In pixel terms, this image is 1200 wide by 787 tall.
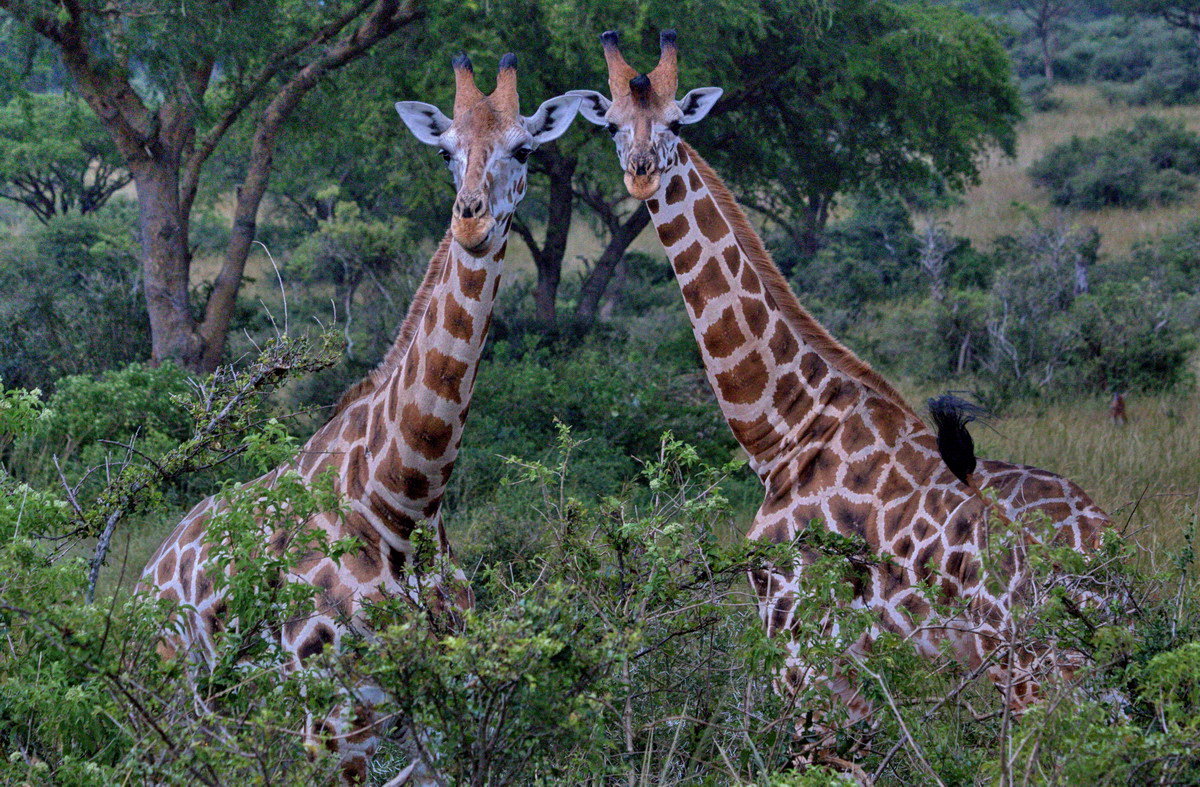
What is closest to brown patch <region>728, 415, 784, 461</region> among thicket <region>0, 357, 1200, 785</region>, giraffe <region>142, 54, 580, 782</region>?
thicket <region>0, 357, 1200, 785</region>

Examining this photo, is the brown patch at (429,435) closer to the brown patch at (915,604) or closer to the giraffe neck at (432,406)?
the giraffe neck at (432,406)

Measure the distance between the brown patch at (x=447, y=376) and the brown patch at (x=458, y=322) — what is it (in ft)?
0.27

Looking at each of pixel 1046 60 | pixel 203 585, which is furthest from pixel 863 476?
pixel 1046 60

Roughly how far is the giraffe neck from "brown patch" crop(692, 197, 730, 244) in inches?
49.9

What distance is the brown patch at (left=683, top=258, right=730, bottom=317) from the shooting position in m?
4.75

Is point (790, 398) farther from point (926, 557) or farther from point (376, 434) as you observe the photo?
point (376, 434)

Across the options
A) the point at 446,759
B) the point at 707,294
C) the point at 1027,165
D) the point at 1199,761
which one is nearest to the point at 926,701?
the point at 1199,761

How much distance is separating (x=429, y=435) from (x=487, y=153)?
38.0 inches

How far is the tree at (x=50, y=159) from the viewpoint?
20.9 meters

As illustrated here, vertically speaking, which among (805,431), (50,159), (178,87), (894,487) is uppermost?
(50,159)

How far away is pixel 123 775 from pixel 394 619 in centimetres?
77

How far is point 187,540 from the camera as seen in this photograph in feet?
14.1

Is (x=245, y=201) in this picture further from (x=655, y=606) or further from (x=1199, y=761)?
(x=1199, y=761)

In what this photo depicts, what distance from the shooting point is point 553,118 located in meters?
4.19
